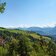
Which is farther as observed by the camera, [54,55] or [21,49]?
[54,55]

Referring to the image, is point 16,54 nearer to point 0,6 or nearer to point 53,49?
point 53,49

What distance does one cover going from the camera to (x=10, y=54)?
62.1 metres

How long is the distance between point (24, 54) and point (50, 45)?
17.6 meters

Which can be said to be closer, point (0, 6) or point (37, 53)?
point (0, 6)

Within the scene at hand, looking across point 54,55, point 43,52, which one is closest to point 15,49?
point 54,55

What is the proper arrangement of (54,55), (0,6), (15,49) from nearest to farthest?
(0,6)
(15,49)
(54,55)

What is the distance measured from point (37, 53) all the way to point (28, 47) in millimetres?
21940

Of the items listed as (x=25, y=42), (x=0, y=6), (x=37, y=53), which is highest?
(x=0, y=6)

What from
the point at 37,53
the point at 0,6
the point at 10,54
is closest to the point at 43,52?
the point at 37,53

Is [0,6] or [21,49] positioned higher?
[0,6]

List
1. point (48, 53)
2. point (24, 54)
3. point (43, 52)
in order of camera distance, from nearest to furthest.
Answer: point (24, 54) < point (48, 53) < point (43, 52)

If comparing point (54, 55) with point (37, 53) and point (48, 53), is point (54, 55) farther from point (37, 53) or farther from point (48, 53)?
point (37, 53)

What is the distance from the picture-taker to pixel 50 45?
70.6 meters

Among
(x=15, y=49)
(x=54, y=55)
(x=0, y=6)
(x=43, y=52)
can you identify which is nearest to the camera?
(x=0, y=6)
